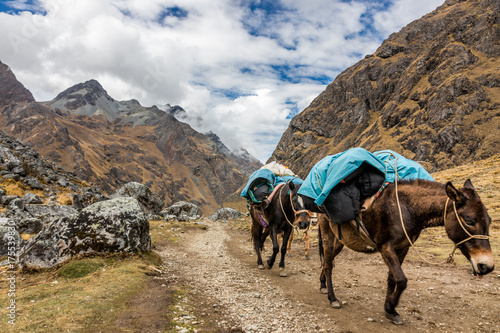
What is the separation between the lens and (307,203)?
27.3 feet

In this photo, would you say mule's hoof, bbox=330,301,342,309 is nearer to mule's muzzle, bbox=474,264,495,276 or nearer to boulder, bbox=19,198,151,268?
mule's muzzle, bbox=474,264,495,276

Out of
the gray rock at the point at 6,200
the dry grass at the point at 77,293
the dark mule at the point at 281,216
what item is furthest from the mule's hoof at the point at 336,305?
the gray rock at the point at 6,200

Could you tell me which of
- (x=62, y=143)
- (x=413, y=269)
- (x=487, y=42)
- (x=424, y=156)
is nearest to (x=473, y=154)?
(x=424, y=156)

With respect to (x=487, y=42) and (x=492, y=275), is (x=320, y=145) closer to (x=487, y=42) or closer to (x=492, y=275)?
(x=487, y=42)

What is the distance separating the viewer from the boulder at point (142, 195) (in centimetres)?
4219

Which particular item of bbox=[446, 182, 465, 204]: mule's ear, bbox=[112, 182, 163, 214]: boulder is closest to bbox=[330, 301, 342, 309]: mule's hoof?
bbox=[446, 182, 465, 204]: mule's ear

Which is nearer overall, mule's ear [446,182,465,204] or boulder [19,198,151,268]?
mule's ear [446,182,465,204]

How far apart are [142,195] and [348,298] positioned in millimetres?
41954

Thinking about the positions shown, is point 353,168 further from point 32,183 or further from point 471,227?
point 32,183

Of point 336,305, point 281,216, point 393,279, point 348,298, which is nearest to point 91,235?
point 281,216

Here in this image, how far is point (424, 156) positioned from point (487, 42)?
65.9 m

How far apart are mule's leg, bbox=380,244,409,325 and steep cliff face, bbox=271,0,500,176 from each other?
2677 inches

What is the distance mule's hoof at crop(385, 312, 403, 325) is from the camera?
6065mm

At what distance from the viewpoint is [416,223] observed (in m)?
5.68
